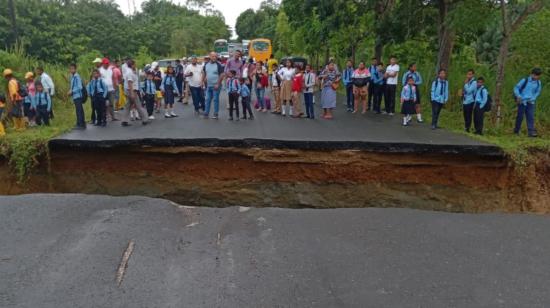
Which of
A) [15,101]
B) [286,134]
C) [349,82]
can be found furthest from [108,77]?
[349,82]

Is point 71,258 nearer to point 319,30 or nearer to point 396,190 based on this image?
point 396,190

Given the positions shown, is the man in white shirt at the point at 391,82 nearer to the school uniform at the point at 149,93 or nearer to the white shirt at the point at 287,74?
the white shirt at the point at 287,74

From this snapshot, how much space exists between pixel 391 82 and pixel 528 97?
357cm

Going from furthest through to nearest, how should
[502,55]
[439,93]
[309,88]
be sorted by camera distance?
[309,88] < [439,93] < [502,55]

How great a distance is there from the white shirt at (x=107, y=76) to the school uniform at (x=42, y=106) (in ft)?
4.76

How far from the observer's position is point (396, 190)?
8711 mm

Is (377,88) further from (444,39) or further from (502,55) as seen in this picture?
(502,55)

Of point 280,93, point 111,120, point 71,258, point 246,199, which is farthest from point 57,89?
point 71,258

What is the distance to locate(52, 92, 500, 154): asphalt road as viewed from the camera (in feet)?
27.9

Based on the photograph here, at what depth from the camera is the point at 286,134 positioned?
9273 mm

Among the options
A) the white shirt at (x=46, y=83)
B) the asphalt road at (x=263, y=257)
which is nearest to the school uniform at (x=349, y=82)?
the asphalt road at (x=263, y=257)

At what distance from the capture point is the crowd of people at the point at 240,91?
31.6 feet

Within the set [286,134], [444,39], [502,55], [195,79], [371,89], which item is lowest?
[286,134]

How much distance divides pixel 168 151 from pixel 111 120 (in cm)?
329
